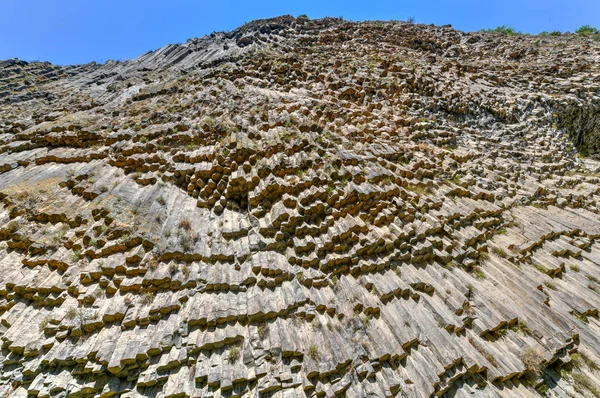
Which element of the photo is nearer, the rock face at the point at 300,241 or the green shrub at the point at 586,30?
the rock face at the point at 300,241

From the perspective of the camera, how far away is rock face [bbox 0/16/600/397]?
5371mm

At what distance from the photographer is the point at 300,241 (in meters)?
7.31

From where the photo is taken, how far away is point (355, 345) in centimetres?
565

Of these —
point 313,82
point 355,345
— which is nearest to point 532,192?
point 355,345

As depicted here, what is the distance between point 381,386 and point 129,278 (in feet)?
19.3

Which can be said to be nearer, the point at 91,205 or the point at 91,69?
the point at 91,205

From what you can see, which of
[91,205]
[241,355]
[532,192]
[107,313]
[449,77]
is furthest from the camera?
[449,77]

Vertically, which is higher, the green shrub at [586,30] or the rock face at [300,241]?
the green shrub at [586,30]

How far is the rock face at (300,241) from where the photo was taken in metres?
5.37

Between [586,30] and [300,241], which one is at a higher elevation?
[586,30]

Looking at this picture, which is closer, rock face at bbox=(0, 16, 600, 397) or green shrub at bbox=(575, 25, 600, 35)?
rock face at bbox=(0, 16, 600, 397)

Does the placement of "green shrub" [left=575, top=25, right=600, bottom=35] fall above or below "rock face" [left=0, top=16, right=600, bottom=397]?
above

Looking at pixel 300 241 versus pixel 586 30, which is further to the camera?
pixel 586 30

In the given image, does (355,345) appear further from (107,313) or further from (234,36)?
(234,36)
